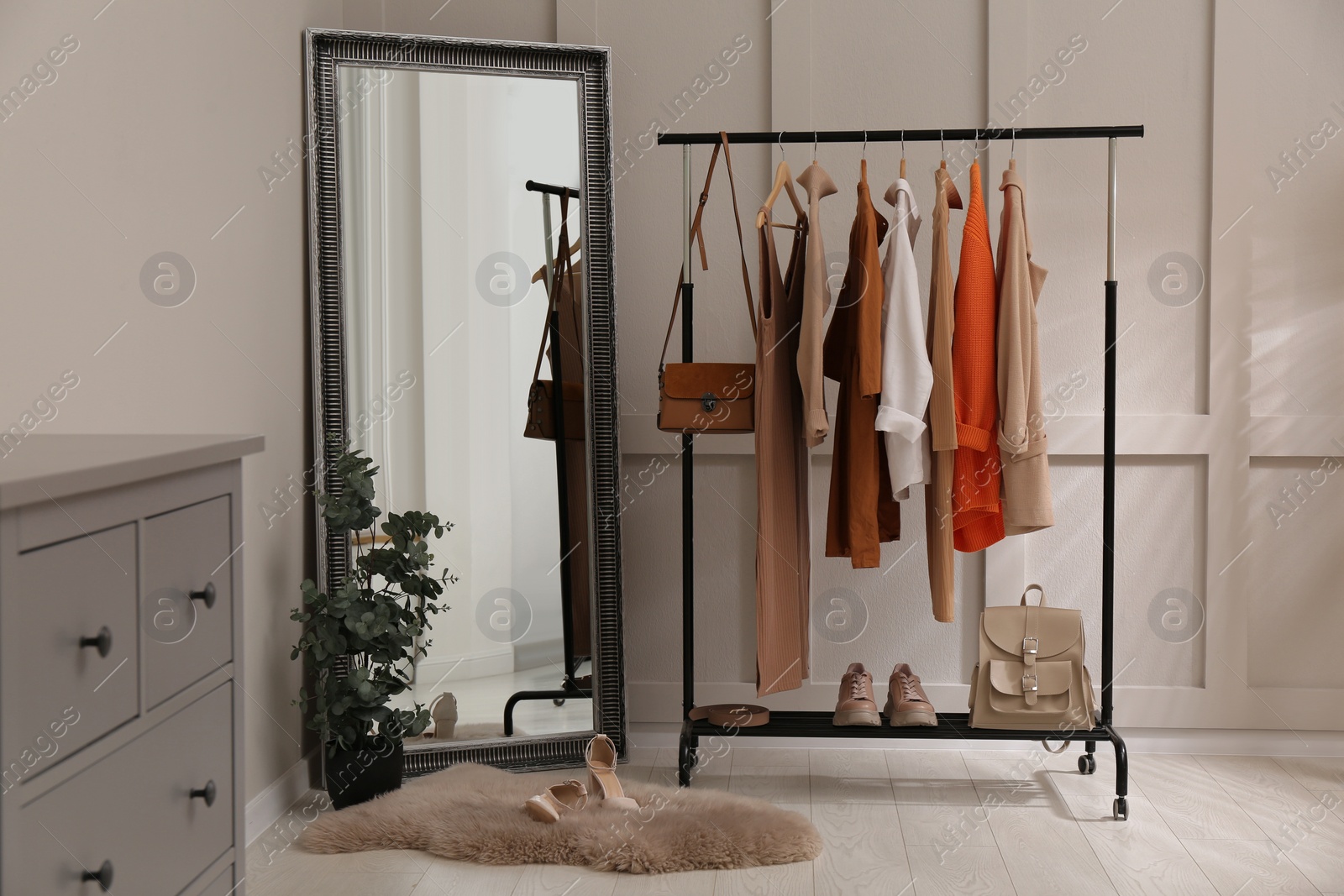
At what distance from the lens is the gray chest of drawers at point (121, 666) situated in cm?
91

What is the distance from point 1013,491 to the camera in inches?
98.8

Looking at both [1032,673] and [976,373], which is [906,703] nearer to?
[1032,673]

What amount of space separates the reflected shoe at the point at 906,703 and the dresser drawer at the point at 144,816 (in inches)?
70.5

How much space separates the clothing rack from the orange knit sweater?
0.90 feet

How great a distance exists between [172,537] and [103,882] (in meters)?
0.36

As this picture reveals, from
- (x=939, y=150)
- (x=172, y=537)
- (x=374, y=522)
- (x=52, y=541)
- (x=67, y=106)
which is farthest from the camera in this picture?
(x=939, y=150)

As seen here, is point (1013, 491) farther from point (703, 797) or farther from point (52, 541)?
point (52, 541)

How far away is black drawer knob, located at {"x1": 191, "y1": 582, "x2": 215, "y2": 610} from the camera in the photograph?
A: 4.02 feet

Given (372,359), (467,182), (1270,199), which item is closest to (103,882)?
(372,359)

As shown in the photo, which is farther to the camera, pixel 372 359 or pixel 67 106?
pixel 372 359

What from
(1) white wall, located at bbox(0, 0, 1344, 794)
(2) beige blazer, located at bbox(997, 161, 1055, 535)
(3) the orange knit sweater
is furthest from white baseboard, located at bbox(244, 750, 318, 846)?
Result: (2) beige blazer, located at bbox(997, 161, 1055, 535)

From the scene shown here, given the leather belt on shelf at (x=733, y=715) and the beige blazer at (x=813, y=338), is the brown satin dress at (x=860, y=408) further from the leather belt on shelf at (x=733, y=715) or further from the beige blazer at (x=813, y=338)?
the leather belt on shelf at (x=733, y=715)

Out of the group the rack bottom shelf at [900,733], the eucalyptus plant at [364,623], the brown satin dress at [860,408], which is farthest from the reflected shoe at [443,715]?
the brown satin dress at [860,408]

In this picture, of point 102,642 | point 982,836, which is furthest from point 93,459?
point 982,836
